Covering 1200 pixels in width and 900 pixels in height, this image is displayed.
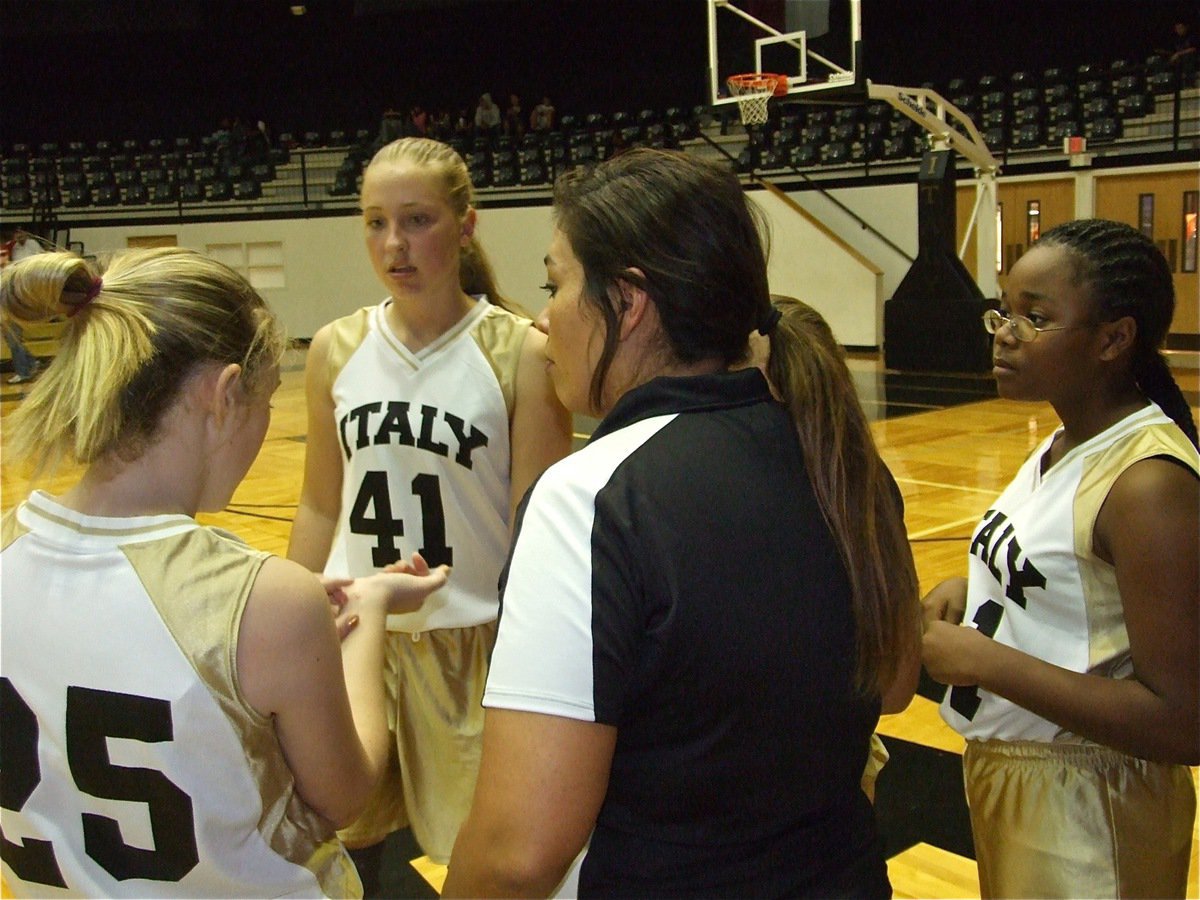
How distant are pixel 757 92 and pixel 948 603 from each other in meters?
8.27

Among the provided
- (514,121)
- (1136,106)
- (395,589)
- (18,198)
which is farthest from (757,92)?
(18,198)

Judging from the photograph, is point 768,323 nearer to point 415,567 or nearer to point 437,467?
point 415,567

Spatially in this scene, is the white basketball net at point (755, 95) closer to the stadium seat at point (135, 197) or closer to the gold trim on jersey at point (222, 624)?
the gold trim on jersey at point (222, 624)

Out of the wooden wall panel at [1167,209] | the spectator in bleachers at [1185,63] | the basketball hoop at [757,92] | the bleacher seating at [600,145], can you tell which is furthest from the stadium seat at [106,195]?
the spectator in bleachers at [1185,63]

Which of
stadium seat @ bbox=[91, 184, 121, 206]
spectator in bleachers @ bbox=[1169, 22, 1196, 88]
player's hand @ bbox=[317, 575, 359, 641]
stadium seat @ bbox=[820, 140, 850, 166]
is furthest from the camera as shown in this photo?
stadium seat @ bbox=[91, 184, 121, 206]

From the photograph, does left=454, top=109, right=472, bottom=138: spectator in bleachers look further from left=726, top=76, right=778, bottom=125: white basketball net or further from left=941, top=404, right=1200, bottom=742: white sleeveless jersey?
left=941, top=404, right=1200, bottom=742: white sleeveless jersey

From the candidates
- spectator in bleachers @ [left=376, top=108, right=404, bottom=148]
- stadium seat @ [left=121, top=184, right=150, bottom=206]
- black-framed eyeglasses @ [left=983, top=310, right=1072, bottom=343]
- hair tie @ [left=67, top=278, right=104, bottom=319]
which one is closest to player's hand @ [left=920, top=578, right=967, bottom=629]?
black-framed eyeglasses @ [left=983, top=310, right=1072, bottom=343]

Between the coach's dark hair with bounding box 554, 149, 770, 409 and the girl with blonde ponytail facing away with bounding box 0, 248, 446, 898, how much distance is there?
0.40 m

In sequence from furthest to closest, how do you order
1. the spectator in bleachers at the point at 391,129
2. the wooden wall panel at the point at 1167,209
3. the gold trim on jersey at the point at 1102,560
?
the spectator in bleachers at the point at 391,129
the wooden wall panel at the point at 1167,209
the gold trim on jersey at the point at 1102,560

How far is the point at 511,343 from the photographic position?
2.16 m

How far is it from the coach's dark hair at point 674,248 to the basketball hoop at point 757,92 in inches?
339

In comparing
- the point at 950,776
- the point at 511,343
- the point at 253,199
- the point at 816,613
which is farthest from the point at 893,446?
the point at 253,199

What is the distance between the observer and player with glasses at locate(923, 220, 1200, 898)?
1444 millimetres

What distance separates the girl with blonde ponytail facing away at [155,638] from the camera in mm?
1093
